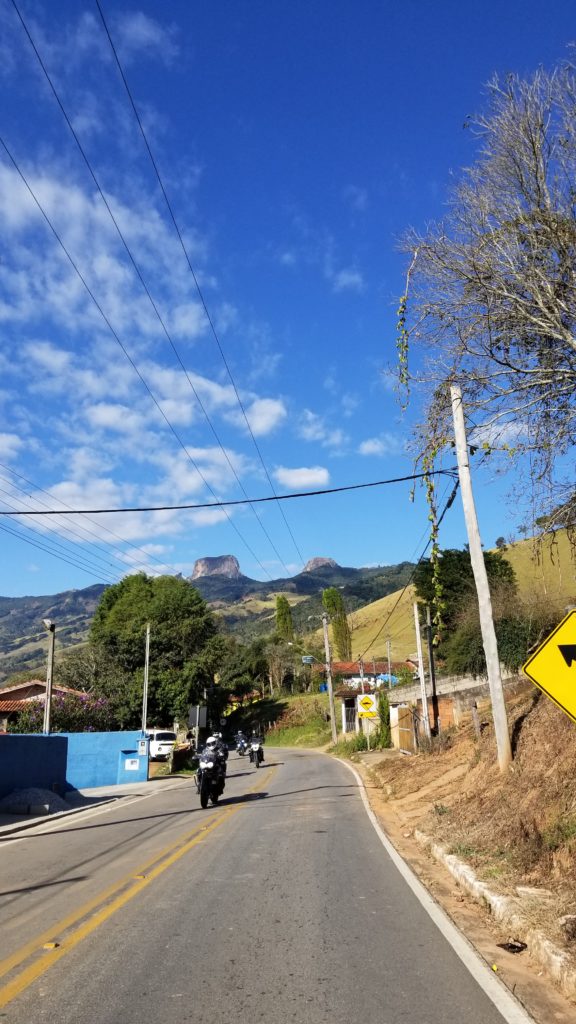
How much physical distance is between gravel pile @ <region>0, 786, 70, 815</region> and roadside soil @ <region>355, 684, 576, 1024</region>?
8.39 metres

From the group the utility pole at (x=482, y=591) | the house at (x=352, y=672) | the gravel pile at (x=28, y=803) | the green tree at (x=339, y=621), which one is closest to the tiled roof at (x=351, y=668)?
the house at (x=352, y=672)

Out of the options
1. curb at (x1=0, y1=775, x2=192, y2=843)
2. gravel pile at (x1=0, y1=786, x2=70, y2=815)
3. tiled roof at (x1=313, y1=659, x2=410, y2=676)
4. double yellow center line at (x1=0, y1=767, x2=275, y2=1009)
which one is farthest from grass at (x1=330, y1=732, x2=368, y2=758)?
tiled roof at (x1=313, y1=659, x2=410, y2=676)

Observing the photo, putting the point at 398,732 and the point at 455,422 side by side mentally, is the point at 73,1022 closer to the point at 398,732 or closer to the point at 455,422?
the point at 455,422

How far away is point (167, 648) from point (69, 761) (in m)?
32.1

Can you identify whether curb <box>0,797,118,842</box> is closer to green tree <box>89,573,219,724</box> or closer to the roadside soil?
the roadside soil

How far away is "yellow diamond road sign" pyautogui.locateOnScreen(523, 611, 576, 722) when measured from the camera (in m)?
6.90

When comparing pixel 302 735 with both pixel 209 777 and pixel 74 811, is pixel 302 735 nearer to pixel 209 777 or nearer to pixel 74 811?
pixel 74 811

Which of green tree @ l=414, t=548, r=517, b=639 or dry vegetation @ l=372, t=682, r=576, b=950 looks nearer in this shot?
dry vegetation @ l=372, t=682, r=576, b=950

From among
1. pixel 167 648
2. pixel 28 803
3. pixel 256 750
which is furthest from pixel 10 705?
pixel 28 803

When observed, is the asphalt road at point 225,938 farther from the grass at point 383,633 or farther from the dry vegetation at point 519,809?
the grass at point 383,633

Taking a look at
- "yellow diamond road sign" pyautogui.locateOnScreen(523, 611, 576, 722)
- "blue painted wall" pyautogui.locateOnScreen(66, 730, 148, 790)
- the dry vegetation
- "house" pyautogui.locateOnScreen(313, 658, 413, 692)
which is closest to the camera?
"yellow diamond road sign" pyautogui.locateOnScreen(523, 611, 576, 722)

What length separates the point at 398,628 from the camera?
138500mm

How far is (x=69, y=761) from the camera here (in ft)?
93.0

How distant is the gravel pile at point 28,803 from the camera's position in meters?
18.3
